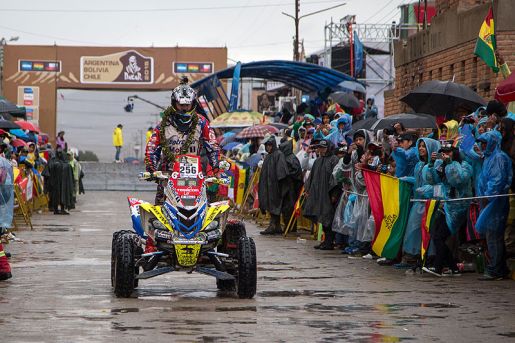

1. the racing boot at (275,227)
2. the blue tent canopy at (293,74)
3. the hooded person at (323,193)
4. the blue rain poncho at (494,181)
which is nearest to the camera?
the blue rain poncho at (494,181)

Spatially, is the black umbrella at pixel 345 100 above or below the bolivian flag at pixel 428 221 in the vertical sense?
above

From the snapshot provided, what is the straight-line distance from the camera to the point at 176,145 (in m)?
14.8

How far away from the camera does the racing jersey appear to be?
1475 cm

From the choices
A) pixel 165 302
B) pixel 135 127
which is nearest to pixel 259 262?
pixel 165 302

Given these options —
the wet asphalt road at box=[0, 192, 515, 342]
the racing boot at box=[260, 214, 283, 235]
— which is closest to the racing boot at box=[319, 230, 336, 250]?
the wet asphalt road at box=[0, 192, 515, 342]

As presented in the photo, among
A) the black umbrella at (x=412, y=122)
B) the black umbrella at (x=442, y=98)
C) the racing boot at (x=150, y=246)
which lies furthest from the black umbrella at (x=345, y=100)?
the racing boot at (x=150, y=246)

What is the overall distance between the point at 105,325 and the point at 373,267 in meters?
7.43

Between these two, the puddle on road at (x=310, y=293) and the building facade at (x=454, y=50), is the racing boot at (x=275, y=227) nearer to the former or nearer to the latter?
the building facade at (x=454, y=50)

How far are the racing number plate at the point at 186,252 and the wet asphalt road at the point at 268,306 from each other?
16.5 inches

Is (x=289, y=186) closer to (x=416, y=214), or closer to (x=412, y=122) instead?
(x=412, y=122)

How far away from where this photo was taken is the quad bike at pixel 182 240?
13.4 metres

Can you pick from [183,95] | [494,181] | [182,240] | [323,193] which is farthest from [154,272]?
[323,193]

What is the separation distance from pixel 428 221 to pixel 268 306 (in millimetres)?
4466

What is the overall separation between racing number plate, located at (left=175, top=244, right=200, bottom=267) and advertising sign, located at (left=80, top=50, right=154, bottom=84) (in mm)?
54348
